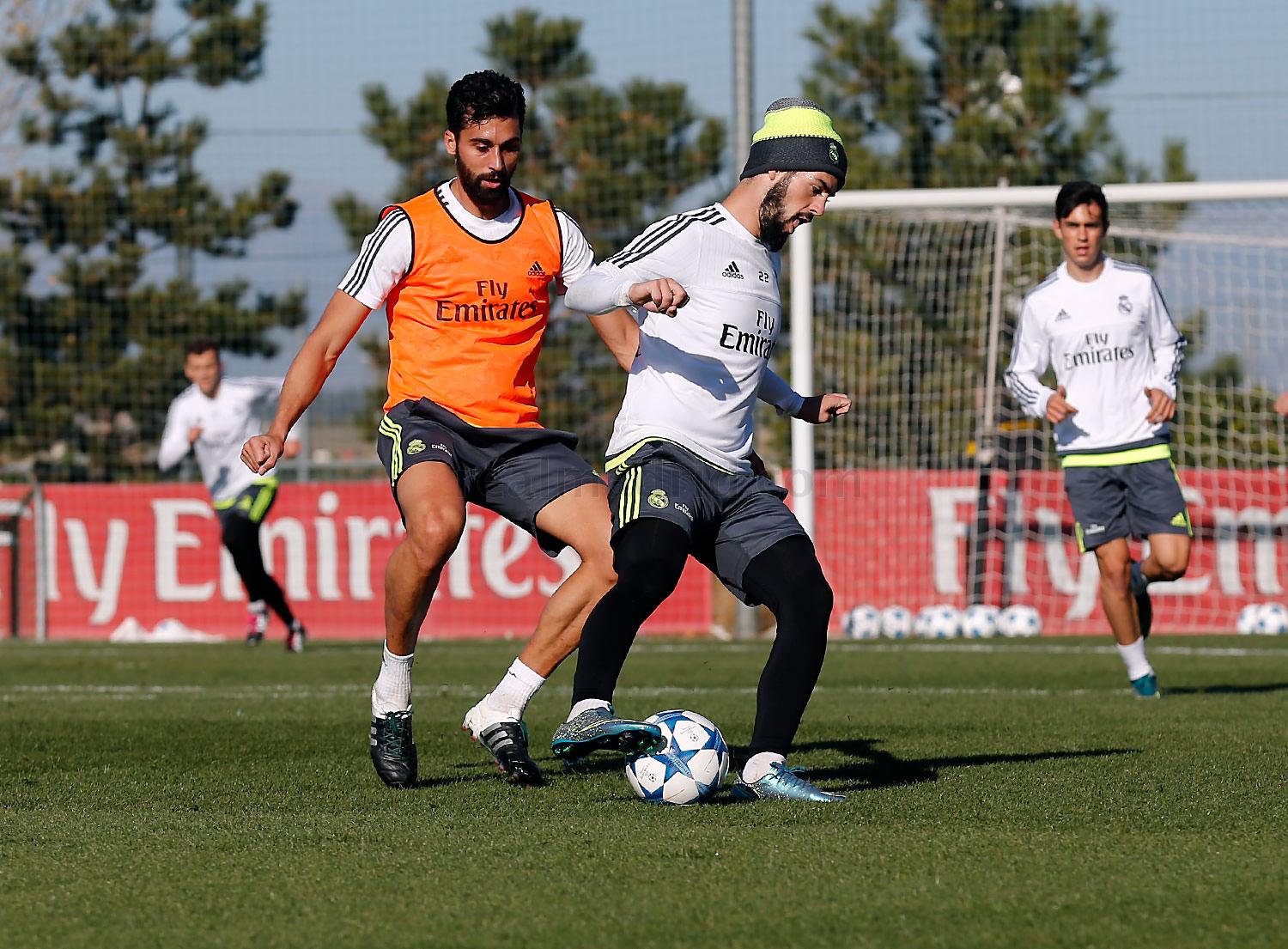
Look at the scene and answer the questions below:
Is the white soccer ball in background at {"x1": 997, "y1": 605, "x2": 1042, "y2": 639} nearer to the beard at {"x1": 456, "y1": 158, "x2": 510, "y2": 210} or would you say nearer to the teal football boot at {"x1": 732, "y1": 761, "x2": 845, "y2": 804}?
the beard at {"x1": 456, "y1": 158, "x2": 510, "y2": 210}

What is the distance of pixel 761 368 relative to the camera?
572cm

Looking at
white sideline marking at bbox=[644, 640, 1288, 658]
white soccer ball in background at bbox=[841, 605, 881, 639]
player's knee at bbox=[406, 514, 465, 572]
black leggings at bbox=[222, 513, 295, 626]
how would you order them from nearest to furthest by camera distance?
player's knee at bbox=[406, 514, 465, 572] → white sideline marking at bbox=[644, 640, 1288, 658] → black leggings at bbox=[222, 513, 295, 626] → white soccer ball in background at bbox=[841, 605, 881, 639]

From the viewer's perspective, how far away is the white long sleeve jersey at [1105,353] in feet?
28.9

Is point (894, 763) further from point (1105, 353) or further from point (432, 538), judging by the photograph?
point (1105, 353)

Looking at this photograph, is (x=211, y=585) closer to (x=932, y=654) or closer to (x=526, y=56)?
(x=932, y=654)

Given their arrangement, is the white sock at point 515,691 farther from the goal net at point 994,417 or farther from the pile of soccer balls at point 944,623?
the pile of soccer balls at point 944,623

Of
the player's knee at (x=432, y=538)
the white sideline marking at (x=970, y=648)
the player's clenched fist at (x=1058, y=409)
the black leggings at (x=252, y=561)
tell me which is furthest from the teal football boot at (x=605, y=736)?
the black leggings at (x=252, y=561)

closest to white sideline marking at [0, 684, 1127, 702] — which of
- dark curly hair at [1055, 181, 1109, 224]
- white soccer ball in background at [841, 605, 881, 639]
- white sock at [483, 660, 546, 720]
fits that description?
dark curly hair at [1055, 181, 1109, 224]

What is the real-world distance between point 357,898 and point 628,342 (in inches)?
98.5

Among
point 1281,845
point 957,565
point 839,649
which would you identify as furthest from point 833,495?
point 1281,845

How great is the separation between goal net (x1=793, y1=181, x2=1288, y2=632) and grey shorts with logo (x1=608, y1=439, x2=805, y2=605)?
8.78 metres

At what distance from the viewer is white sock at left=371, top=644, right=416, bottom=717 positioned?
5691mm

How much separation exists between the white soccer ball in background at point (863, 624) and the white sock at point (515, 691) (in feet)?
30.6

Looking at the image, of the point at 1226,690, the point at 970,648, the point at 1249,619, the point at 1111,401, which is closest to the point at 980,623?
the point at 970,648
